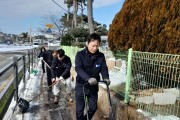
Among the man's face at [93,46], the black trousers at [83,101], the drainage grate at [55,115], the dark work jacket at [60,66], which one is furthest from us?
the dark work jacket at [60,66]

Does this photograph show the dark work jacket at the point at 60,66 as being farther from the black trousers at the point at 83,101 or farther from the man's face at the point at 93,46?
the man's face at the point at 93,46

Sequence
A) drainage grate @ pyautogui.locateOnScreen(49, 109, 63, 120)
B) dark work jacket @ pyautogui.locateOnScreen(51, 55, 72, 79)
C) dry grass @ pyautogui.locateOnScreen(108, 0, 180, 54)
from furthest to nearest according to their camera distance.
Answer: dark work jacket @ pyautogui.locateOnScreen(51, 55, 72, 79) < drainage grate @ pyautogui.locateOnScreen(49, 109, 63, 120) < dry grass @ pyautogui.locateOnScreen(108, 0, 180, 54)

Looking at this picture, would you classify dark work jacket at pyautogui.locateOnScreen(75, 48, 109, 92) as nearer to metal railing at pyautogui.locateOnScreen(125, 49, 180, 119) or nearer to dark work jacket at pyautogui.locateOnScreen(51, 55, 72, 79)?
metal railing at pyautogui.locateOnScreen(125, 49, 180, 119)

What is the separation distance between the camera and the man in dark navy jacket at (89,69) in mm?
4539

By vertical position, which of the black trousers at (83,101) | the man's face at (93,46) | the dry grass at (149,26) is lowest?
the black trousers at (83,101)

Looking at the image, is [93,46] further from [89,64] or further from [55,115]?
[55,115]

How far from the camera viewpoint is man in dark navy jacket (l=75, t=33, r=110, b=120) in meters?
4.54

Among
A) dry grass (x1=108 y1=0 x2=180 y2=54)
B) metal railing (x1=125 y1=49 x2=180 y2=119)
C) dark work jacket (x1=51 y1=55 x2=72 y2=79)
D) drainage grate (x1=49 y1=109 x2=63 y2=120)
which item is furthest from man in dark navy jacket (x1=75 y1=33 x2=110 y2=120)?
dark work jacket (x1=51 y1=55 x2=72 y2=79)

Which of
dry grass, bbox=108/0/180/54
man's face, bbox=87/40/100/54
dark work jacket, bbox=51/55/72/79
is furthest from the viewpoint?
dark work jacket, bbox=51/55/72/79

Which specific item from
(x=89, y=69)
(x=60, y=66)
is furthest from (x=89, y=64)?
(x=60, y=66)

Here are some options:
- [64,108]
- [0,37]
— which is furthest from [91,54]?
[0,37]

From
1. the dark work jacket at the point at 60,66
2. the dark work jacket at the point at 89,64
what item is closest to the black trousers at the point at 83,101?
the dark work jacket at the point at 89,64

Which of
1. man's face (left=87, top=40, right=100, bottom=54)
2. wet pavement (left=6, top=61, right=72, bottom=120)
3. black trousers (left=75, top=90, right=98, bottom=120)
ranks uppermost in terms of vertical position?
man's face (left=87, top=40, right=100, bottom=54)

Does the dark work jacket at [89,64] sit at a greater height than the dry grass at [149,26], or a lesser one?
lesser
